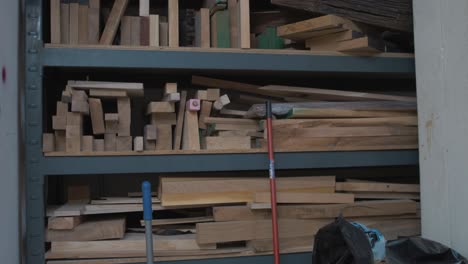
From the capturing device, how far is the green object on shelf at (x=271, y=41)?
2.55 meters

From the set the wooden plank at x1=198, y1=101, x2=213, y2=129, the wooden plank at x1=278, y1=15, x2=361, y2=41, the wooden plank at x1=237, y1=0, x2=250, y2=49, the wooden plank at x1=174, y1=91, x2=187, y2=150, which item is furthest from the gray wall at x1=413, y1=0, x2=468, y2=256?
the wooden plank at x1=174, y1=91, x2=187, y2=150

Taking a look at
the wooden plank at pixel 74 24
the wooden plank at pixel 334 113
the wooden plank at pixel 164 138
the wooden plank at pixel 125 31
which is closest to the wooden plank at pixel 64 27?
the wooden plank at pixel 74 24

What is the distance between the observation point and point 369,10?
91.9 inches

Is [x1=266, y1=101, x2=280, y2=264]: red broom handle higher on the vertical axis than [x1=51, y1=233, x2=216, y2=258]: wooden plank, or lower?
higher

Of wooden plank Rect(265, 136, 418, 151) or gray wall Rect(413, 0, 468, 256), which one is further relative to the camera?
wooden plank Rect(265, 136, 418, 151)

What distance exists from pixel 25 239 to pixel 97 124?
663 mm

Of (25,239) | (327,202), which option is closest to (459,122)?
(327,202)

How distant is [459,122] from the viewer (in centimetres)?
196

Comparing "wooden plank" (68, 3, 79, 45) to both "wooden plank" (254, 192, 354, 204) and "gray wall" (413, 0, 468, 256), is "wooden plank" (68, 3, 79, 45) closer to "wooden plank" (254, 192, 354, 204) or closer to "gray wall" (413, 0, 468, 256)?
"wooden plank" (254, 192, 354, 204)

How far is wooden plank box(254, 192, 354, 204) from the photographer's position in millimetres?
2240

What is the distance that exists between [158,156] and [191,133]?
22 cm

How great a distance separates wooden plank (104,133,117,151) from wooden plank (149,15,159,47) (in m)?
0.51

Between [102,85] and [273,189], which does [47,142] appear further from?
[273,189]
